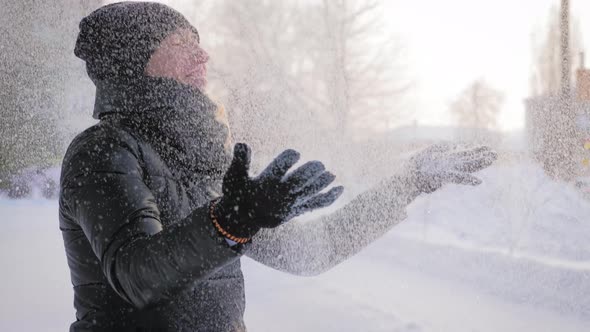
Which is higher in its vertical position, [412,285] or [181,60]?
[181,60]

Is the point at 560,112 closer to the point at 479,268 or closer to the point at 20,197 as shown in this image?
the point at 479,268

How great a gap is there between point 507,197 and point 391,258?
2985 millimetres

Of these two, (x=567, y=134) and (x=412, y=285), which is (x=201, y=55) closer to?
(x=412, y=285)

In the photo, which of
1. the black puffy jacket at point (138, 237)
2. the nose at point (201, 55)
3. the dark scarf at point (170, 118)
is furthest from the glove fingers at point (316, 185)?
the nose at point (201, 55)

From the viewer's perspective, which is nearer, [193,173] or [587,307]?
[193,173]

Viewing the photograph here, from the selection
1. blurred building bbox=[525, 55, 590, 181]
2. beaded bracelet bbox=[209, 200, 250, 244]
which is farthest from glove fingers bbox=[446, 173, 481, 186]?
blurred building bbox=[525, 55, 590, 181]

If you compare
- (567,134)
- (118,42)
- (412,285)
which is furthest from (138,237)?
(567,134)

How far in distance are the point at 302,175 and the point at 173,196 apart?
30 cm

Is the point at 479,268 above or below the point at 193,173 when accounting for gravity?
below

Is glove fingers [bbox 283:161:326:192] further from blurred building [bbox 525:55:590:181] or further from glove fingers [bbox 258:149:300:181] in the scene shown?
blurred building [bbox 525:55:590:181]

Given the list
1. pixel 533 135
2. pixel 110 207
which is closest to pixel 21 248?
pixel 110 207

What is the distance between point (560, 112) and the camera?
8.12m

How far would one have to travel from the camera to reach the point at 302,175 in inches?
23.7

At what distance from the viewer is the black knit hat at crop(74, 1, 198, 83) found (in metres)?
0.83
